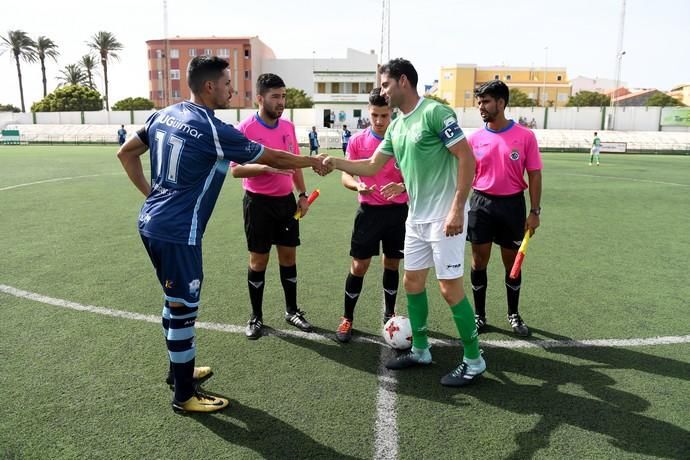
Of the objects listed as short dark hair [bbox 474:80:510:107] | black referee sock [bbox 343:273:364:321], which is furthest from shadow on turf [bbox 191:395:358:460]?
short dark hair [bbox 474:80:510:107]

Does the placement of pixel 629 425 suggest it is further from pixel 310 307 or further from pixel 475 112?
pixel 475 112

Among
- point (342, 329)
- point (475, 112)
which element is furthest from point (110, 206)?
point (475, 112)

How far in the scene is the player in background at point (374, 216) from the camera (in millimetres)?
4992

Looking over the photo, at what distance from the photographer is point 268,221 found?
5.14m

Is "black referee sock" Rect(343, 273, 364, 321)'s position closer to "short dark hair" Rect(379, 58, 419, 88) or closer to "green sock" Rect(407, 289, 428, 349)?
"green sock" Rect(407, 289, 428, 349)

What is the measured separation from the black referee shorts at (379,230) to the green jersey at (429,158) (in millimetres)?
912

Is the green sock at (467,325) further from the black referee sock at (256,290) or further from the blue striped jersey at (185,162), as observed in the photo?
the black referee sock at (256,290)

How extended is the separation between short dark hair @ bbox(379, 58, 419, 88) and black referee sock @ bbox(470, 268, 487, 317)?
2304 millimetres

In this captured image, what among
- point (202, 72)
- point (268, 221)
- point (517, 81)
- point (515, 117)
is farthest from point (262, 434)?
point (517, 81)

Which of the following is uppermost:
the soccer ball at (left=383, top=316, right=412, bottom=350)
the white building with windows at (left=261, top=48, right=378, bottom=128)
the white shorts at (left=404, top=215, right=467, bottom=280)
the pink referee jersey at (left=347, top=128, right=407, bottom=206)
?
the white building with windows at (left=261, top=48, right=378, bottom=128)

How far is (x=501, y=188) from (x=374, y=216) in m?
1.32

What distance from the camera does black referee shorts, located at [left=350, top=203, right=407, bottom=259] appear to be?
5.03 metres

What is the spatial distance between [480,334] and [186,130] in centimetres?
351

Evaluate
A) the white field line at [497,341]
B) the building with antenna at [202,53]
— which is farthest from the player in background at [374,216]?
the building with antenna at [202,53]
